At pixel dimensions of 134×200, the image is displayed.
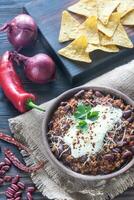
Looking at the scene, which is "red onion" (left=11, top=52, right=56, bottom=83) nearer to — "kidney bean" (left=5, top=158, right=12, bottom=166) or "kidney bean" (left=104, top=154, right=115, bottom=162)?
"kidney bean" (left=5, top=158, right=12, bottom=166)

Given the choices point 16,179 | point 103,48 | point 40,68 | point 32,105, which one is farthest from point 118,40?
point 16,179

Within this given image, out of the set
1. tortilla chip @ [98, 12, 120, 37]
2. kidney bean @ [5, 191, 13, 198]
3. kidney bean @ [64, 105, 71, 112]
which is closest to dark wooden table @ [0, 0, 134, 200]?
kidney bean @ [5, 191, 13, 198]

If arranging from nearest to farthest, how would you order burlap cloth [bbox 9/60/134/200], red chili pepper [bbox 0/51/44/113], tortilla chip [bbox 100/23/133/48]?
burlap cloth [bbox 9/60/134/200] → red chili pepper [bbox 0/51/44/113] → tortilla chip [bbox 100/23/133/48]

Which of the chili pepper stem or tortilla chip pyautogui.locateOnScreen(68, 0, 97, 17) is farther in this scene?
tortilla chip pyautogui.locateOnScreen(68, 0, 97, 17)

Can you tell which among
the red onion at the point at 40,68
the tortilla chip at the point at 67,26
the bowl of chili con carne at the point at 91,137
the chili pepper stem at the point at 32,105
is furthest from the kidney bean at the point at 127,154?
the tortilla chip at the point at 67,26

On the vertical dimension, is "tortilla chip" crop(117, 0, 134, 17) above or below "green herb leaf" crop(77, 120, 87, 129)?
above

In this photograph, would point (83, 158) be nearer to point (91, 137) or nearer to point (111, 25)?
point (91, 137)
